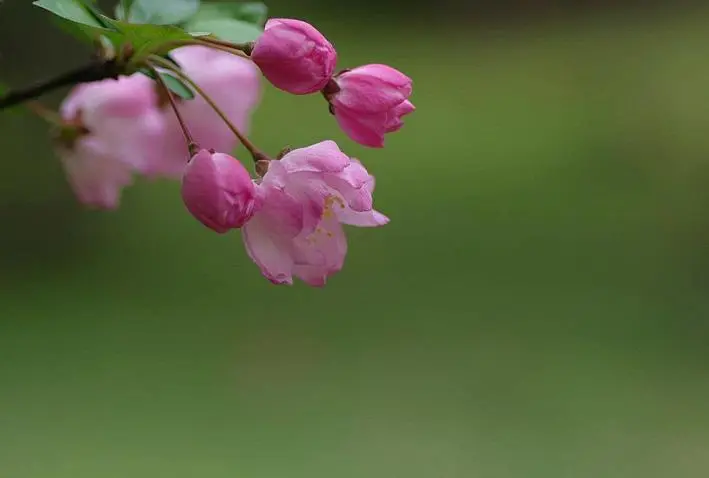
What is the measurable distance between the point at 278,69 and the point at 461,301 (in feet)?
5.05

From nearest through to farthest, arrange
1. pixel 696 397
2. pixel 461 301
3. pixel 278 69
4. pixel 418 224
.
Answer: pixel 278 69 < pixel 696 397 < pixel 461 301 < pixel 418 224

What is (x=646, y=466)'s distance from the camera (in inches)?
54.8

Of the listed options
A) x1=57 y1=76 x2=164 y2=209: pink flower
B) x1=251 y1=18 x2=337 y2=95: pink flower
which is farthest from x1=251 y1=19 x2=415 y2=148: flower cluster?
x1=57 y1=76 x2=164 y2=209: pink flower

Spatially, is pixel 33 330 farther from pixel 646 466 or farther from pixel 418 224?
pixel 646 466

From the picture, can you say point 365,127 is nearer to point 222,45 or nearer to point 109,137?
point 222,45

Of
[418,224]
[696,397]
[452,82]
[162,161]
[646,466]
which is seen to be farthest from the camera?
[452,82]

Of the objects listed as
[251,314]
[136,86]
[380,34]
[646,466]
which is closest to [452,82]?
[380,34]

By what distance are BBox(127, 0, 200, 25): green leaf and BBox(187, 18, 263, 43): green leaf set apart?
0.09 feet

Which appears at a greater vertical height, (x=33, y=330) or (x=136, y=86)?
(x=136, y=86)

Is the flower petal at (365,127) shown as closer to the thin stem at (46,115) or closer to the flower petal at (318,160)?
the flower petal at (318,160)

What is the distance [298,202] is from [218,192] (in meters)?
0.03

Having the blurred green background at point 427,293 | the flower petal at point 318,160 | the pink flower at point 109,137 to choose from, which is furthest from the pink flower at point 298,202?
the blurred green background at point 427,293

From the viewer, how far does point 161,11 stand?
1.07ft

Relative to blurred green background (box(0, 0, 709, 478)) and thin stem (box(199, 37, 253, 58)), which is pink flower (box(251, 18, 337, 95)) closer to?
thin stem (box(199, 37, 253, 58))
